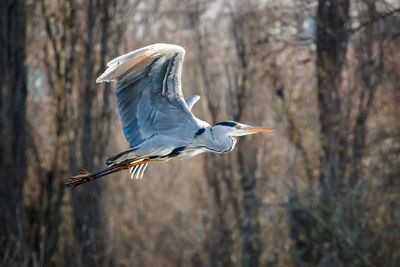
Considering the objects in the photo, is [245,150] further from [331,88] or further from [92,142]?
[92,142]

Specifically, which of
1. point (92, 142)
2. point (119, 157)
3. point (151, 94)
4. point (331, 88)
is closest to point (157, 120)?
point (151, 94)

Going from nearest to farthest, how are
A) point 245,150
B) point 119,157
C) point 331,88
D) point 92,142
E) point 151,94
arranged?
1. point 119,157
2. point 151,94
3. point 331,88
4. point 92,142
5. point 245,150

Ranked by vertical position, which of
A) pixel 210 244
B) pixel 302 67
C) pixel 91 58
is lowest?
pixel 210 244

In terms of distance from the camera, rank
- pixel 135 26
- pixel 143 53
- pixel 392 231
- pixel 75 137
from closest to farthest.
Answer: pixel 143 53
pixel 392 231
pixel 75 137
pixel 135 26

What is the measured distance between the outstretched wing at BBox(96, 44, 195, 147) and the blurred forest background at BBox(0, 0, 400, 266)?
10.5 feet

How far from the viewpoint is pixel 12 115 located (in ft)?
29.3

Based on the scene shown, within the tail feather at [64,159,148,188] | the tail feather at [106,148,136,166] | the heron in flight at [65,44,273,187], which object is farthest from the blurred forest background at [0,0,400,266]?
the tail feather at [106,148,136,166]

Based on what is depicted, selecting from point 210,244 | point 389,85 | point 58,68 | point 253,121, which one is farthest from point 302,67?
point 58,68

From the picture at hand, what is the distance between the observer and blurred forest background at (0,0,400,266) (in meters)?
8.49

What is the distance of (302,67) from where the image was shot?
10.4 meters

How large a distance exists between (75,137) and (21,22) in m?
1.85

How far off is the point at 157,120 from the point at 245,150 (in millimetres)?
4948

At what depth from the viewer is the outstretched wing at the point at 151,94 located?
4.93 meters

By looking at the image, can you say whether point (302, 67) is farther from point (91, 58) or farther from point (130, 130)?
point (130, 130)
